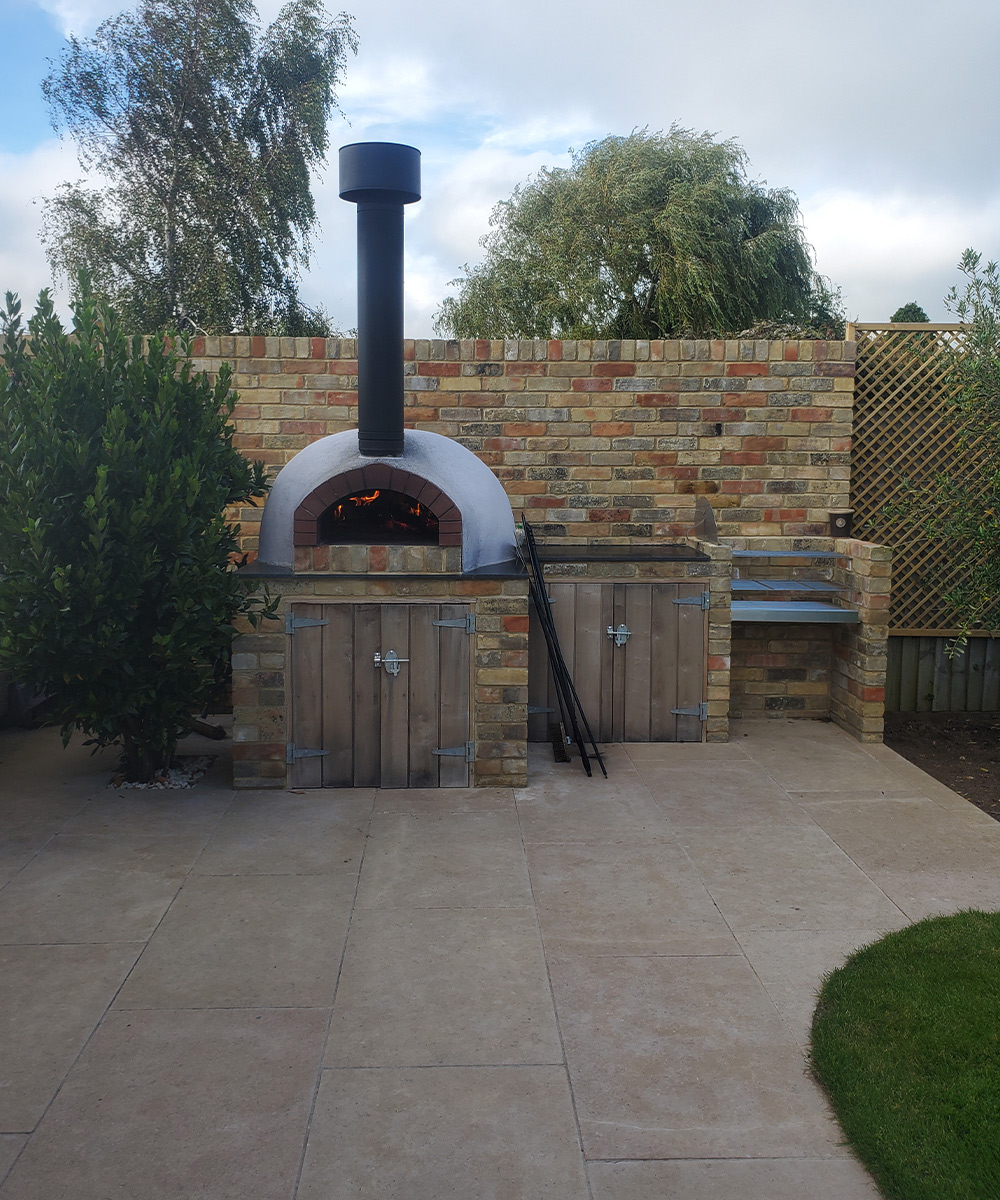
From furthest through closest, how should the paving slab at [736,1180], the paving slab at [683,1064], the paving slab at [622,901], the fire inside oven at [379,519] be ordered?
the fire inside oven at [379,519] → the paving slab at [622,901] → the paving slab at [683,1064] → the paving slab at [736,1180]

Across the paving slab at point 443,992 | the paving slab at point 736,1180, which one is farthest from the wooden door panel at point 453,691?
the paving slab at point 736,1180

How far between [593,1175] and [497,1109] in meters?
0.42

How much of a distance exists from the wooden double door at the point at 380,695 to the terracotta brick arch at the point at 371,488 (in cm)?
46

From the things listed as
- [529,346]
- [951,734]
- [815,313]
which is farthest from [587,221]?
[951,734]

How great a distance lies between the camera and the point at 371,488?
21.2ft

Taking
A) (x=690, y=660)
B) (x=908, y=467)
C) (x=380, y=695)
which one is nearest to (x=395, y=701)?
(x=380, y=695)

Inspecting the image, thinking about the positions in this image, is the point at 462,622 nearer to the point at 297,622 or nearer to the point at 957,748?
the point at 297,622

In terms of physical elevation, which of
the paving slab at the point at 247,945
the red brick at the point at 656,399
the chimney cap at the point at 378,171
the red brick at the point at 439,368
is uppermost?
the chimney cap at the point at 378,171

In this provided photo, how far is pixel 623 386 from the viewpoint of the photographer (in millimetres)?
8703

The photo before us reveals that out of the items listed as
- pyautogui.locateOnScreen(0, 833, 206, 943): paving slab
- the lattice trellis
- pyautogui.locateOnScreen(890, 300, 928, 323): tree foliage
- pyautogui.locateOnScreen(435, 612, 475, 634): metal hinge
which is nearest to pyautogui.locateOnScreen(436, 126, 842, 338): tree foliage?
pyautogui.locateOnScreen(890, 300, 928, 323): tree foliage

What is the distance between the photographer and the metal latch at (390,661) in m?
6.52

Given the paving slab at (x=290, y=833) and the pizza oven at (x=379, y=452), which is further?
the pizza oven at (x=379, y=452)

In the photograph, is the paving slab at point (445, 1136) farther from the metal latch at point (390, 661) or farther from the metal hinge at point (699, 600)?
the metal hinge at point (699, 600)

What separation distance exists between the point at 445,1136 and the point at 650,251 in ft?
73.1
